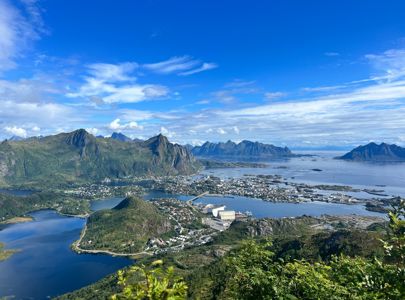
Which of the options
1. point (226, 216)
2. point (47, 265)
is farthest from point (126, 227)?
point (226, 216)

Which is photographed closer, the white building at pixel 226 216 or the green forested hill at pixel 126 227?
the green forested hill at pixel 126 227

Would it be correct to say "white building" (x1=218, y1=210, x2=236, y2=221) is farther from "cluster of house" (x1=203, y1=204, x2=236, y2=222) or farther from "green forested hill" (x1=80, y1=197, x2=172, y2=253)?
"green forested hill" (x1=80, y1=197, x2=172, y2=253)

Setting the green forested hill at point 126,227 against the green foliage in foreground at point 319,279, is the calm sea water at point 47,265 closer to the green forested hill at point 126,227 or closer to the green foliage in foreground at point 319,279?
the green forested hill at point 126,227

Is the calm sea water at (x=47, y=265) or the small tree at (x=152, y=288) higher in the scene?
the small tree at (x=152, y=288)

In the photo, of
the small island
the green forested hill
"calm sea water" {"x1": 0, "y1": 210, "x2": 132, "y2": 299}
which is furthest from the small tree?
the small island

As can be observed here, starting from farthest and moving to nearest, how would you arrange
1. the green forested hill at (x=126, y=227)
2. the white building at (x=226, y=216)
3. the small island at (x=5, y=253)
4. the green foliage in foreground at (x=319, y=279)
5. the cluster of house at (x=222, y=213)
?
the cluster of house at (x=222, y=213), the white building at (x=226, y=216), the green forested hill at (x=126, y=227), the small island at (x=5, y=253), the green foliage in foreground at (x=319, y=279)

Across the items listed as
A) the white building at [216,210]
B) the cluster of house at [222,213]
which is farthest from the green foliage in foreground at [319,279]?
the white building at [216,210]
